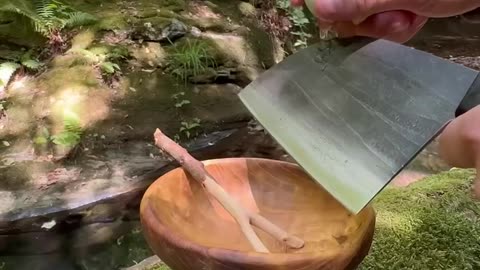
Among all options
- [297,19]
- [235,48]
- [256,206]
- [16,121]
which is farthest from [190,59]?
[256,206]

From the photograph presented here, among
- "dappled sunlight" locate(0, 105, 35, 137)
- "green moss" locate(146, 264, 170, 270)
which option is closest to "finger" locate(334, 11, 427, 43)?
"green moss" locate(146, 264, 170, 270)

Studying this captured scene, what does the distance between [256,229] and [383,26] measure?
0.34 m

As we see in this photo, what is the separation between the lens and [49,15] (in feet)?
8.96

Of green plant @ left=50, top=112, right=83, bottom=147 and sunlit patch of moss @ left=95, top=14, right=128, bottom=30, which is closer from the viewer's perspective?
green plant @ left=50, top=112, right=83, bottom=147

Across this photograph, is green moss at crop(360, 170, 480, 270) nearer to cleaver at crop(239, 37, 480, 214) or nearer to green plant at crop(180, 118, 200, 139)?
cleaver at crop(239, 37, 480, 214)

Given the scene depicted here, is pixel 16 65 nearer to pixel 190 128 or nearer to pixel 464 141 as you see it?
pixel 190 128

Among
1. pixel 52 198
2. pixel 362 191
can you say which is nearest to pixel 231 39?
pixel 52 198

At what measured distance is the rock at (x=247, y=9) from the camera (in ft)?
10.8

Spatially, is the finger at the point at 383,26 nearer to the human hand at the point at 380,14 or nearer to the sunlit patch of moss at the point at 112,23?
the human hand at the point at 380,14

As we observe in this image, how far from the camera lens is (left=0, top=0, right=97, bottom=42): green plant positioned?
2646 millimetres

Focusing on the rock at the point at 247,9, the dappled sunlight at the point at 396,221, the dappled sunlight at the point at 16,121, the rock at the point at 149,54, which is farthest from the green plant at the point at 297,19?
the dappled sunlight at the point at 396,221

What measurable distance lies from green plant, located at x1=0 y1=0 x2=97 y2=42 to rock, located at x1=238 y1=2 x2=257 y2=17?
0.84 m

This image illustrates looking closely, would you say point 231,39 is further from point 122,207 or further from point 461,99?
point 461,99

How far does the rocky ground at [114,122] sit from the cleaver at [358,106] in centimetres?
105
